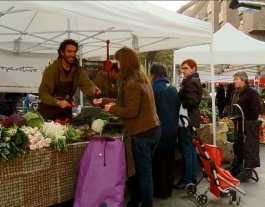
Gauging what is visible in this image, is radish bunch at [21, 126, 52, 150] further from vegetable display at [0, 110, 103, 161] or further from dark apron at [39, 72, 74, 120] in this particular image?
dark apron at [39, 72, 74, 120]

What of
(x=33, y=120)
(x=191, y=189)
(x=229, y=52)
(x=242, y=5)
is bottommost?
(x=191, y=189)

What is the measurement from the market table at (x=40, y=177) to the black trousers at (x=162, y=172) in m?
1.22

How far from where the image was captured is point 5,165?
297 cm

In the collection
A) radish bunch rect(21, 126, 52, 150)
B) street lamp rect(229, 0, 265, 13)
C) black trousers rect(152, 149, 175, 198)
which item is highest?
street lamp rect(229, 0, 265, 13)

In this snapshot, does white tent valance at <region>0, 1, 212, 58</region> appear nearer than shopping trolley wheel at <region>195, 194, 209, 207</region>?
Yes

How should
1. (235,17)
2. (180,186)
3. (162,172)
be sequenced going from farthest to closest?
(235,17)
(180,186)
(162,172)

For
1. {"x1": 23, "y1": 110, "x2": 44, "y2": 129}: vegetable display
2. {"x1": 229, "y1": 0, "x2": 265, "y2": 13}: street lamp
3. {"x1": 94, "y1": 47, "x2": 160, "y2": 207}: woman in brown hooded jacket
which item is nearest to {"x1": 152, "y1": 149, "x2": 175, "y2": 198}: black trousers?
{"x1": 94, "y1": 47, "x2": 160, "y2": 207}: woman in brown hooded jacket

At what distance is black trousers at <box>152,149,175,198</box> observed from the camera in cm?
443

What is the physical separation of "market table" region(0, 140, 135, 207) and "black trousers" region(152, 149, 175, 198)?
122cm

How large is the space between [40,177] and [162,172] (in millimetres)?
1744

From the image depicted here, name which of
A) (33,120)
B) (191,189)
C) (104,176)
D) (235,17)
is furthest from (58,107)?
(235,17)

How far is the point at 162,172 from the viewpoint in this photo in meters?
4.43

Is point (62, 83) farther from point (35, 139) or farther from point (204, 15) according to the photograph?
point (204, 15)

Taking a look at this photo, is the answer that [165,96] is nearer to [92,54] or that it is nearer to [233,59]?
[92,54]
